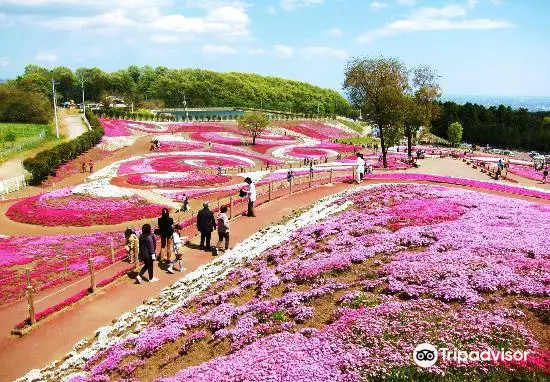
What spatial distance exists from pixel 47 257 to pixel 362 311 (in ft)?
75.5

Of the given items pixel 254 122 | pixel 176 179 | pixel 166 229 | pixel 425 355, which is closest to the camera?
pixel 425 355

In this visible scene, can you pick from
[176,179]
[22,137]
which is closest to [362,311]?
[176,179]

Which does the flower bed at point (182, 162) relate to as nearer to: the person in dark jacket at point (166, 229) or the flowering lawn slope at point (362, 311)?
the person in dark jacket at point (166, 229)

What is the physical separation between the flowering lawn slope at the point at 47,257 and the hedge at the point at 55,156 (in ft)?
87.6

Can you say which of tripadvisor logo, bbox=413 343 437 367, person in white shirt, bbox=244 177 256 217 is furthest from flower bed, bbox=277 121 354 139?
tripadvisor logo, bbox=413 343 437 367

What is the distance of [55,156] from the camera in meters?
64.5

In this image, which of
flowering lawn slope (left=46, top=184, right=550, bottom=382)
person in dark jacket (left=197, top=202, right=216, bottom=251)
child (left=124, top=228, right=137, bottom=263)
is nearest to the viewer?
flowering lawn slope (left=46, top=184, right=550, bottom=382)

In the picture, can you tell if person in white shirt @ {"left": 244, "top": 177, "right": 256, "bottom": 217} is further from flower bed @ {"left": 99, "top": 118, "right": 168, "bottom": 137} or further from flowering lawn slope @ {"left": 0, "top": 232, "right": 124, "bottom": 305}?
flower bed @ {"left": 99, "top": 118, "right": 168, "bottom": 137}

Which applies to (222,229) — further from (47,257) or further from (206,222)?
(47,257)

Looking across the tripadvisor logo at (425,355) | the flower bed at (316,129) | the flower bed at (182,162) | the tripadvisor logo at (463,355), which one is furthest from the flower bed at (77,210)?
the flower bed at (316,129)

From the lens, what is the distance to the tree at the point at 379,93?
206 ft

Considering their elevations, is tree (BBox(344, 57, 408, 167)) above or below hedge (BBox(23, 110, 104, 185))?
above

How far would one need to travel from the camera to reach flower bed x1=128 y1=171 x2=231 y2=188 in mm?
52812

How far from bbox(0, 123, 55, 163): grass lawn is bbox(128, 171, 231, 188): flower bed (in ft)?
92.4
